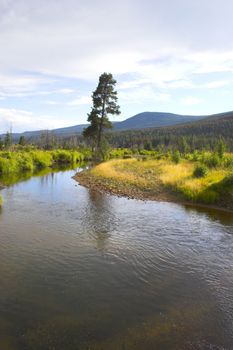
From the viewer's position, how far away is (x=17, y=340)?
7711mm

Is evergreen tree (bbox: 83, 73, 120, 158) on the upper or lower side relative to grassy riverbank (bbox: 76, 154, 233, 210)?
upper

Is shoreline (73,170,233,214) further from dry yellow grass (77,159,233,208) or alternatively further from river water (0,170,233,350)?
river water (0,170,233,350)

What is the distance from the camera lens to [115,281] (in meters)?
11.0

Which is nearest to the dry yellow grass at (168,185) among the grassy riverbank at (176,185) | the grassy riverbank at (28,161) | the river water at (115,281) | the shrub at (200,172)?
the grassy riverbank at (176,185)

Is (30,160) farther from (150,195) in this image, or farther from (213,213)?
(213,213)

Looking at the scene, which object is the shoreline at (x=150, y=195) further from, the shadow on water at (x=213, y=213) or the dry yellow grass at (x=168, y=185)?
the shadow on water at (x=213, y=213)

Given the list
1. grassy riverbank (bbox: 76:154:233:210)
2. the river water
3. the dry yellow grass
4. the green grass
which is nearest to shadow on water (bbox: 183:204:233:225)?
the river water

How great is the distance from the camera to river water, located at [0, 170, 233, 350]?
8039mm

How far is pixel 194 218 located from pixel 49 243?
9.17 metres

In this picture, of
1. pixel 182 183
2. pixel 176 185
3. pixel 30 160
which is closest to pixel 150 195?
pixel 176 185

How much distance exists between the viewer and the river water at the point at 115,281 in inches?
316

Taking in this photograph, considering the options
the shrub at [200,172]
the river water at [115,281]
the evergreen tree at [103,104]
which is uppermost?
the evergreen tree at [103,104]

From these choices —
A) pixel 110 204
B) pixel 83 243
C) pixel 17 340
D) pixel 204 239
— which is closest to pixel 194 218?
pixel 204 239

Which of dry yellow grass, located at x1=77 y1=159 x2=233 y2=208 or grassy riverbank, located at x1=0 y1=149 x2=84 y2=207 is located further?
grassy riverbank, located at x1=0 y1=149 x2=84 y2=207
